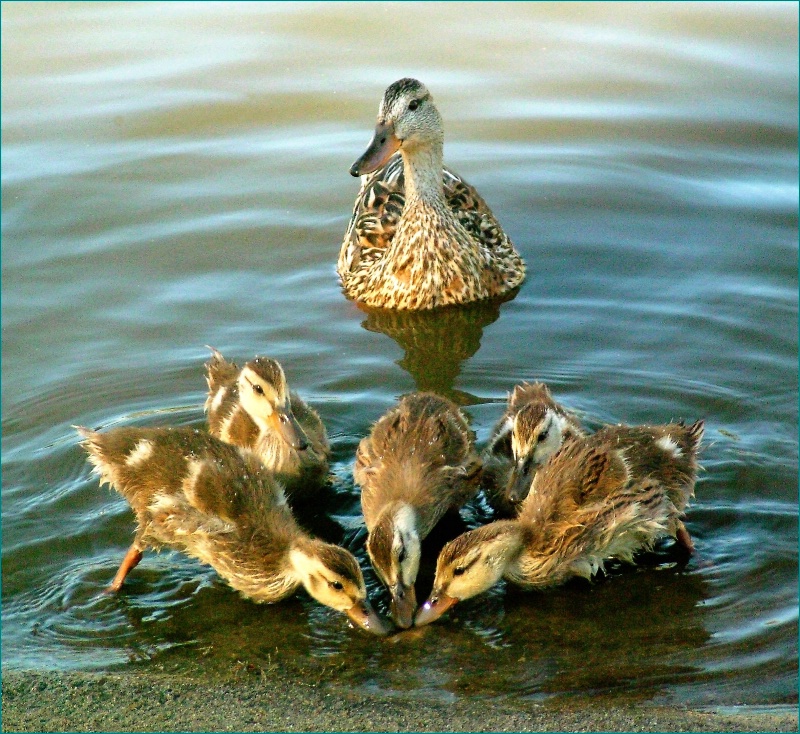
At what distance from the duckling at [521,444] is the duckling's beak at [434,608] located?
60 cm

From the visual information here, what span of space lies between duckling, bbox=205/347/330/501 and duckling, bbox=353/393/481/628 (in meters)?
0.23

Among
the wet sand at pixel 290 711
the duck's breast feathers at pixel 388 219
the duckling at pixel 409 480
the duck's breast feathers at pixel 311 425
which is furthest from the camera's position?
the duck's breast feathers at pixel 388 219

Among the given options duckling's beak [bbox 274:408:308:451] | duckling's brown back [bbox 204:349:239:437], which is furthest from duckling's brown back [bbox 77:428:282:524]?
duckling's brown back [bbox 204:349:239:437]

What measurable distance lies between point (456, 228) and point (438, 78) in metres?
3.13

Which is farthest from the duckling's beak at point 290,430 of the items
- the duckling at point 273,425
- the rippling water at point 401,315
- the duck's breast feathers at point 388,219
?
the duck's breast feathers at point 388,219

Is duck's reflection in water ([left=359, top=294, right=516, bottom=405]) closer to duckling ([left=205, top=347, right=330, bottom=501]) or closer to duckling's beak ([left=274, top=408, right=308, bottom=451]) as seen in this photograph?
duckling ([left=205, top=347, right=330, bottom=501])

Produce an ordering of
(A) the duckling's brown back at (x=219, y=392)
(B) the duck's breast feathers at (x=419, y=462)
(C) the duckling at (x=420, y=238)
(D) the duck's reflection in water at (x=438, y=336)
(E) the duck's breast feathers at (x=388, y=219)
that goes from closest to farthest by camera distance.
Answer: (B) the duck's breast feathers at (x=419, y=462), (A) the duckling's brown back at (x=219, y=392), (D) the duck's reflection in water at (x=438, y=336), (C) the duckling at (x=420, y=238), (E) the duck's breast feathers at (x=388, y=219)

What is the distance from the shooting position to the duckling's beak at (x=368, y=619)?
14.1 feet

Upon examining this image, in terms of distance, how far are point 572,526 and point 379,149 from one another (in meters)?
3.15

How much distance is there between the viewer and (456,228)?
734 cm

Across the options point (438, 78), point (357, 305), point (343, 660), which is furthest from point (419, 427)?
point (438, 78)

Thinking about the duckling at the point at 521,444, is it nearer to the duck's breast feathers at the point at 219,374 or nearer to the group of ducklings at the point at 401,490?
the group of ducklings at the point at 401,490

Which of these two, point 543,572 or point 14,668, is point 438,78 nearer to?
point 543,572

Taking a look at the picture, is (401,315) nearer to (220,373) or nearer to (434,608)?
(220,373)
